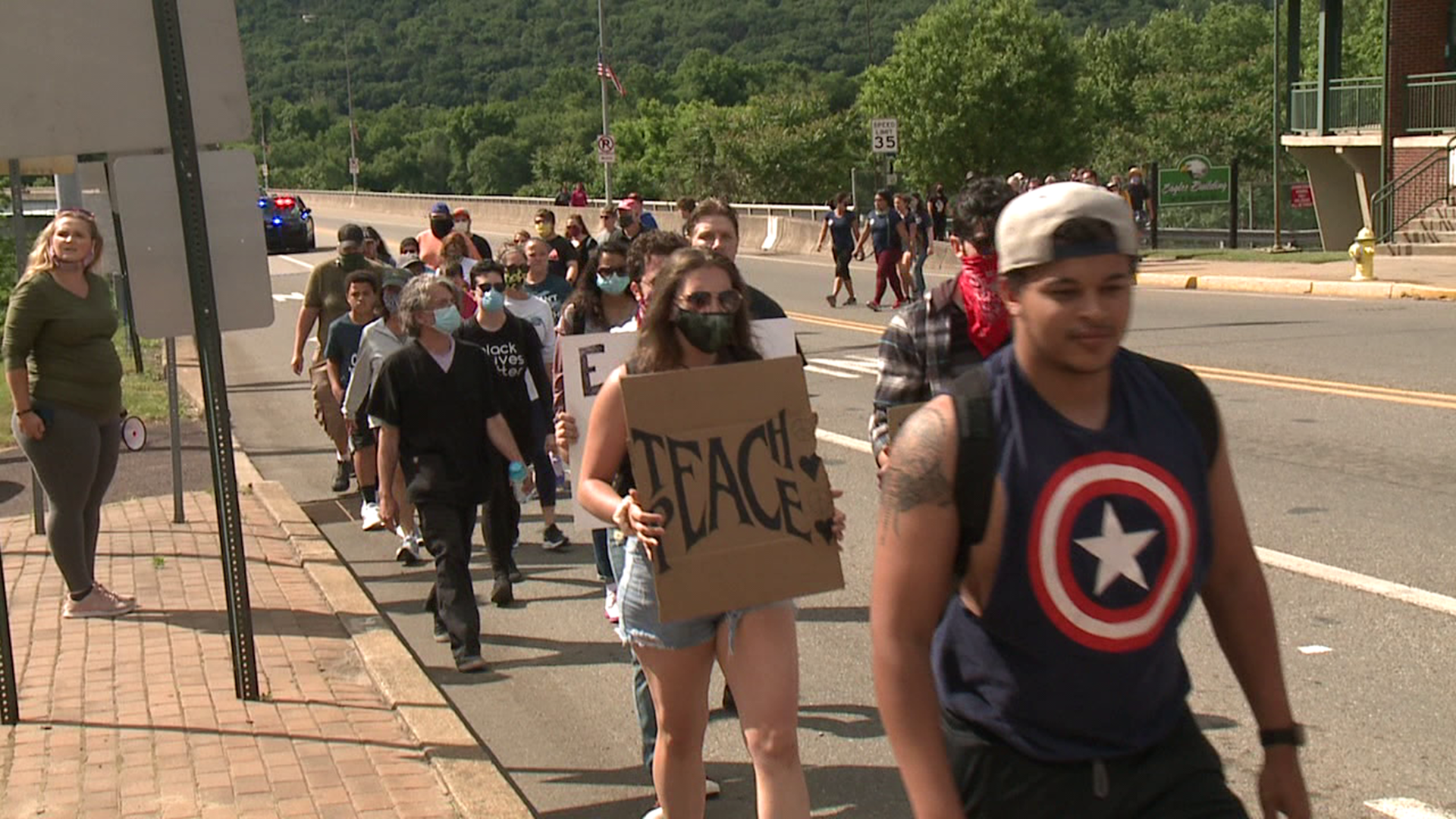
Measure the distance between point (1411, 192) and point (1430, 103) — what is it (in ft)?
7.46

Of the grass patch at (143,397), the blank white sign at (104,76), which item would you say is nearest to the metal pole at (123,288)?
the grass patch at (143,397)

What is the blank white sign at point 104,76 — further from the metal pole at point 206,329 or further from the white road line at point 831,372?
the white road line at point 831,372

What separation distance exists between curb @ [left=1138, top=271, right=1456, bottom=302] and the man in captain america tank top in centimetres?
2059

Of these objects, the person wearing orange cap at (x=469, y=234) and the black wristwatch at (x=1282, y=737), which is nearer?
the black wristwatch at (x=1282, y=737)

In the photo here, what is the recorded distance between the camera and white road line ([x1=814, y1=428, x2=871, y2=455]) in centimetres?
1256

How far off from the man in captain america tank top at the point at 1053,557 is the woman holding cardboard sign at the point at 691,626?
1650mm

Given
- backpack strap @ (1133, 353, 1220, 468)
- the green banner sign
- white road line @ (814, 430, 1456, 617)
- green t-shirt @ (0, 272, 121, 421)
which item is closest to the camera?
backpack strap @ (1133, 353, 1220, 468)

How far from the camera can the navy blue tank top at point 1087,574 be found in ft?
9.39

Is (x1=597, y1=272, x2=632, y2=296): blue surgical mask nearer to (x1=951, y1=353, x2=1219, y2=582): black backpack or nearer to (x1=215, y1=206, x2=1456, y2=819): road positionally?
(x1=215, y1=206, x2=1456, y2=819): road

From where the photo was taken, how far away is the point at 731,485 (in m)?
4.67

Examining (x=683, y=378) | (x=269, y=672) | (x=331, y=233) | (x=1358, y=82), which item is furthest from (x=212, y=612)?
(x=331, y=233)

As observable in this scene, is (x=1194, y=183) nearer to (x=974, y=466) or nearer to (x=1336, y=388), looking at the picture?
(x=1336, y=388)

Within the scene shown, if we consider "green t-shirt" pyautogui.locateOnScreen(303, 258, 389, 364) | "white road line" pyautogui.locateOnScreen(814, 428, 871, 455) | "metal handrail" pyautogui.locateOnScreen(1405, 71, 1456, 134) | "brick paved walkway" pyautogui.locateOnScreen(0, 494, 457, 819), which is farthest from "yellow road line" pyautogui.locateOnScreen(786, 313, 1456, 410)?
"metal handrail" pyautogui.locateOnScreen(1405, 71, 1456, 134)

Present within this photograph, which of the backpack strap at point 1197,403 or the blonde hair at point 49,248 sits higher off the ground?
the blonde hair at point 49,248
